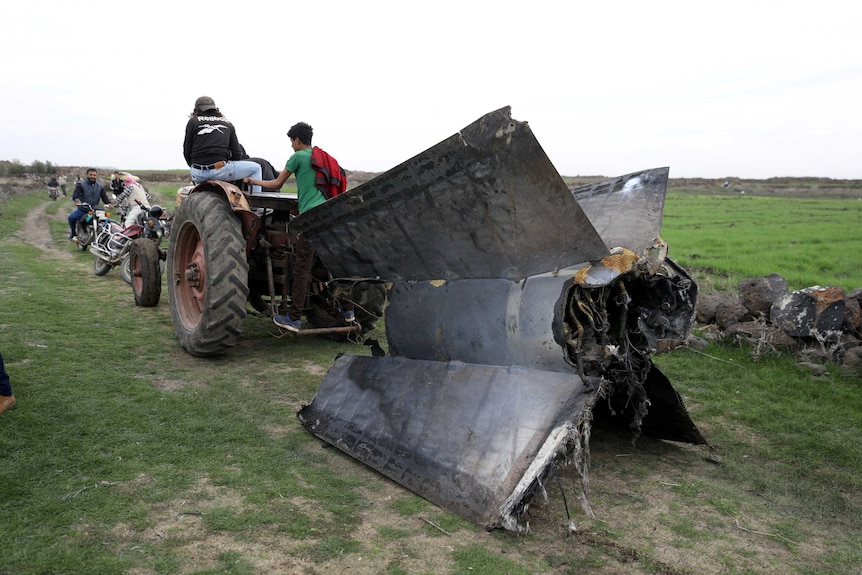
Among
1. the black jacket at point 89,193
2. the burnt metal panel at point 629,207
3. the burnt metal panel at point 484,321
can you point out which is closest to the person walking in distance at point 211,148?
the burnt metal panel at point 484,321

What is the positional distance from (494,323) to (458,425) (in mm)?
586

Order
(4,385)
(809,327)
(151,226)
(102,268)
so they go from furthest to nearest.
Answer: (102,268) < (151,226) < (809,327) < (4,385)

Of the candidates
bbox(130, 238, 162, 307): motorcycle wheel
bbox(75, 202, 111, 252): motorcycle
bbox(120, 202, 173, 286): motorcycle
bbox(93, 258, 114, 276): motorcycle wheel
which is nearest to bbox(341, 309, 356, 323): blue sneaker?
bbox(130, 238, 162, 307): motorcycle wheel

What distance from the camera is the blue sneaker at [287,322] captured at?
5277 mm

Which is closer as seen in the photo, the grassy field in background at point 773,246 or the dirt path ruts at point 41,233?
the grassy field in background at point 773,246

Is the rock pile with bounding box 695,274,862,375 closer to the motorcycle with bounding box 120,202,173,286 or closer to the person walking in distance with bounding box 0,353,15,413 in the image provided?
the person walking in distance with bounding box 0,353,15,413

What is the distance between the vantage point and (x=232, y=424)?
4082 mm

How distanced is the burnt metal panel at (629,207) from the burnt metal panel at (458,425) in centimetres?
106

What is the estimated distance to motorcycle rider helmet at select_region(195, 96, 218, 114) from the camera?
6.02 metres

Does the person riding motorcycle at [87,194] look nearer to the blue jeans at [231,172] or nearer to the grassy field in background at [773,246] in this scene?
the blue jeans at [231,172]

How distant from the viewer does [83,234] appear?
42.9 ft

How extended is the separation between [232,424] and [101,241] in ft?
26.1

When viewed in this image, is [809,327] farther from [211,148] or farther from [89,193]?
[89,193]

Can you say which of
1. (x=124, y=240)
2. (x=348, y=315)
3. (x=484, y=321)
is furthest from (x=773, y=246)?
(x=484, y=321)
